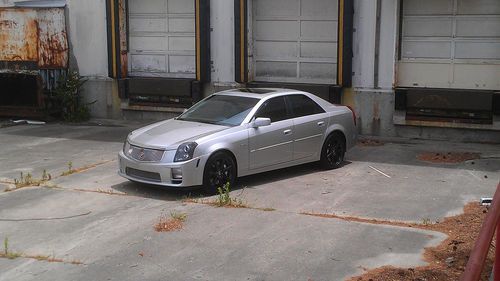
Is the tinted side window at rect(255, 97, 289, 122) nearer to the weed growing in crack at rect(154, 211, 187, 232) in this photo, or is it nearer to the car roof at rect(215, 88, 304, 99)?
the car roof at rect(215, 88, 304, 99)

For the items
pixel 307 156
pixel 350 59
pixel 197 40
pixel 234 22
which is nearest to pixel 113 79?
pixel 197 40

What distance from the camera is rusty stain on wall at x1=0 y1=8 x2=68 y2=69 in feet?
52.5

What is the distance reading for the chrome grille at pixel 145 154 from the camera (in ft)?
26.5

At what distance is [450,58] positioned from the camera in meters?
13.1

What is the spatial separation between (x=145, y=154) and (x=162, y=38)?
27.7ft

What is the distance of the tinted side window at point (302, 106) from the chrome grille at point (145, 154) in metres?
2.54

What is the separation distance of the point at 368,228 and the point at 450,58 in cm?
757

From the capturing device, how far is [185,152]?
26.1ft

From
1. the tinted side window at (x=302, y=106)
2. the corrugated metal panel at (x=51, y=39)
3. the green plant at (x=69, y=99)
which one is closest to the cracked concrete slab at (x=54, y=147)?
the green plant at (x=69, y=99)

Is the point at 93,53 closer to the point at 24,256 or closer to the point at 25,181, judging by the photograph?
the point at 25,181

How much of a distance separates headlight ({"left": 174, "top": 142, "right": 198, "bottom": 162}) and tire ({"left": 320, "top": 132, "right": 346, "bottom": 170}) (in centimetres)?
275

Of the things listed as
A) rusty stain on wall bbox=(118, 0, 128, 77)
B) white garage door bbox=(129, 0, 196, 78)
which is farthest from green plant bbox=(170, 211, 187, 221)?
rusty stain on wall bbox=(118, 0, 128, 77)

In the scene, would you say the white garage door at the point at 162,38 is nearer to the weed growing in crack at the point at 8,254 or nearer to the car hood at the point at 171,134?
the car hood at the point at 171,134

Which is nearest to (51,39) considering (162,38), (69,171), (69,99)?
(69,99)
